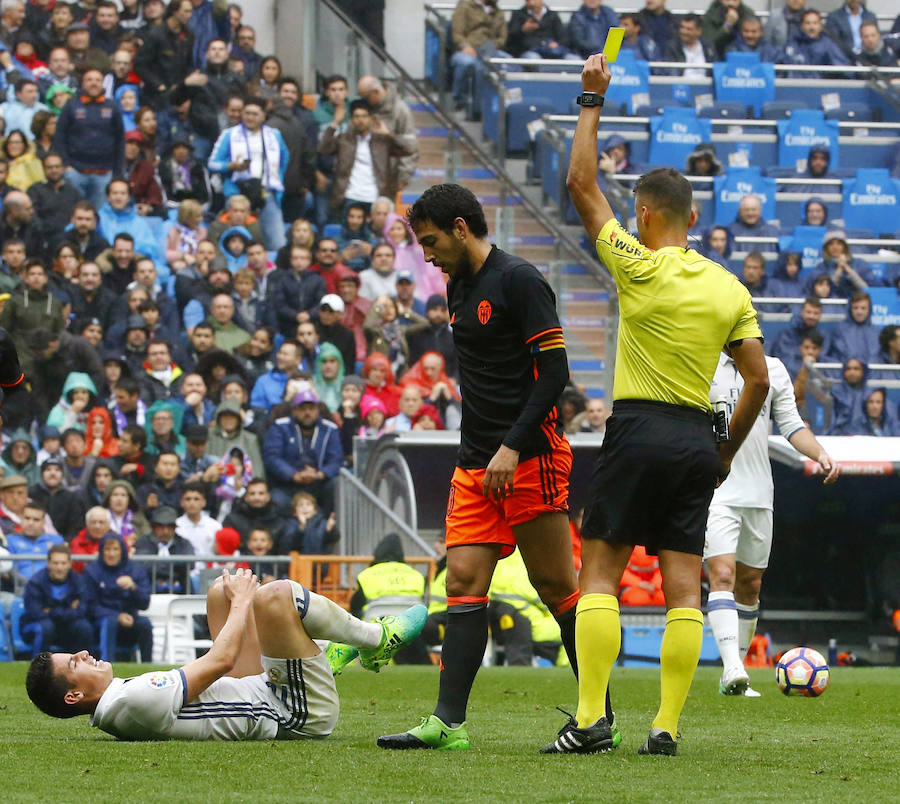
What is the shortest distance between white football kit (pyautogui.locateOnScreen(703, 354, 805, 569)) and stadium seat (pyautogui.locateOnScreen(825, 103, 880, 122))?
15.2m

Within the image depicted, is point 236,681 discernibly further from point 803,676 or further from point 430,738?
point 803,676

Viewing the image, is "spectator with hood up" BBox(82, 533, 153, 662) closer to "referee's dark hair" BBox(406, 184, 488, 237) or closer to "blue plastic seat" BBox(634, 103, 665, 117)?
"referee's dark hair" BBox(406, 184, 488, 237)

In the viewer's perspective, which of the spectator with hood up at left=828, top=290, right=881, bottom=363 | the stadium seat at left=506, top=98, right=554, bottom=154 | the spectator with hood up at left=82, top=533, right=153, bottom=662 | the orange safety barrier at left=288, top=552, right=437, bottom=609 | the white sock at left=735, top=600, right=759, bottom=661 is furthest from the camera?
the stadium seat at left=506, top=98, right=554, bottom=154

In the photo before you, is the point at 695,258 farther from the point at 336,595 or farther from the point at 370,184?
the point at 370,184

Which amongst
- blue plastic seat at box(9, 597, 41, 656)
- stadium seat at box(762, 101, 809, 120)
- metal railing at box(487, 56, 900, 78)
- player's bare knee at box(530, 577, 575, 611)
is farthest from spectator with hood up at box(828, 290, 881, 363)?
player's bare knee at box(530, 577, 575, 611)

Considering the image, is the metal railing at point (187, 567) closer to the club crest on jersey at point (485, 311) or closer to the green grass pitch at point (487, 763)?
the green grass pitch at point (487, 763)

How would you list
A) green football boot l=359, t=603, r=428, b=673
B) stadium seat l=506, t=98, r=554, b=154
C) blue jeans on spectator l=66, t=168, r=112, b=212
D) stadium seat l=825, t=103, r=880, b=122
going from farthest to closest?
stadium seat l=825, t=103, r=880, b=122, stadium seat l=506, t=98, r=554, b=154, blue jeans on spectator l=66, t=168, r=112, b=212, green football boot l=359, t=603, r=428, b=673

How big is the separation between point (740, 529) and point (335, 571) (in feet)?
18.2

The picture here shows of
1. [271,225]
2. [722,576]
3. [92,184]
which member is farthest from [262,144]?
[722,576]

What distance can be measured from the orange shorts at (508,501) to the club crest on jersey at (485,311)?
0.54 meters

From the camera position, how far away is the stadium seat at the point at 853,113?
2480cm

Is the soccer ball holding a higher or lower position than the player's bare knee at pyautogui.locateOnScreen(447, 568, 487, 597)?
lower

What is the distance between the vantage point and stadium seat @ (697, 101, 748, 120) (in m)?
24.0

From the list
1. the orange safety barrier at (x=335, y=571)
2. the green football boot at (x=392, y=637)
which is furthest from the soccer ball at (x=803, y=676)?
the orange safety barrier at (x=335, y=571)
